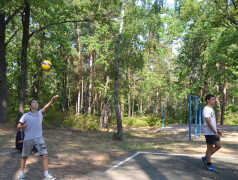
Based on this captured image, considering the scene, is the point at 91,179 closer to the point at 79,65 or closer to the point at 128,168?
the point at 128,168

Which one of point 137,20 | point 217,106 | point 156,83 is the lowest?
point 217,106

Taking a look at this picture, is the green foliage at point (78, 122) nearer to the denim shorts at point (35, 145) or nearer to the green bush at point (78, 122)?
the green bush at point (78, 122)

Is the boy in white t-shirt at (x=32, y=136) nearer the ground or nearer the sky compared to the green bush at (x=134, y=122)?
nearer the sky

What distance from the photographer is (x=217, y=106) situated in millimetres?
29172

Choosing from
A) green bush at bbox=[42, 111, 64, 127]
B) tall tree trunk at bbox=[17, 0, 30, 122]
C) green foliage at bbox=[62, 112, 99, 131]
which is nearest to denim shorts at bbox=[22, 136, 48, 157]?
tall tree trunk at bbox=[17, 0, 30, 122]

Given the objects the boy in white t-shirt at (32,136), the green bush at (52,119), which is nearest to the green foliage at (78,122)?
the green bush at (52,119)

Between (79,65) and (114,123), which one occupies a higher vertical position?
(79,65)

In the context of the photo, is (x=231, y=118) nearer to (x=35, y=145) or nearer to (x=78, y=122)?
(x=78, y=122)

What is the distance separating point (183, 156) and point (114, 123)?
23063 mm

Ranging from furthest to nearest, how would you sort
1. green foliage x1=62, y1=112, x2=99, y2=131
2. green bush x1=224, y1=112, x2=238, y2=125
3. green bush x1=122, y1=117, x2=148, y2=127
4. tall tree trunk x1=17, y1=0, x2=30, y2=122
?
green bush x1=224, y1=112, x2=238, y2=125
green bush x1=122, y1=117, x2=148, y2=127
green foliage x1=62, y1=112, x2=99, y2=131
tall tree trunk x1=17, y1=0, x2=30, y2=122

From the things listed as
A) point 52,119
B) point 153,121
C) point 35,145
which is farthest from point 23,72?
point 153,121

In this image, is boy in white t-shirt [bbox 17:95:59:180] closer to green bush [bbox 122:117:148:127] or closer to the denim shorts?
the denim shorts

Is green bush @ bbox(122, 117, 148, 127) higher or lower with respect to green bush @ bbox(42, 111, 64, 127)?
lower

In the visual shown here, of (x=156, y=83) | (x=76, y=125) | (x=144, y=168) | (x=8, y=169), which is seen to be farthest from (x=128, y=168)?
(x=156, y=83)
